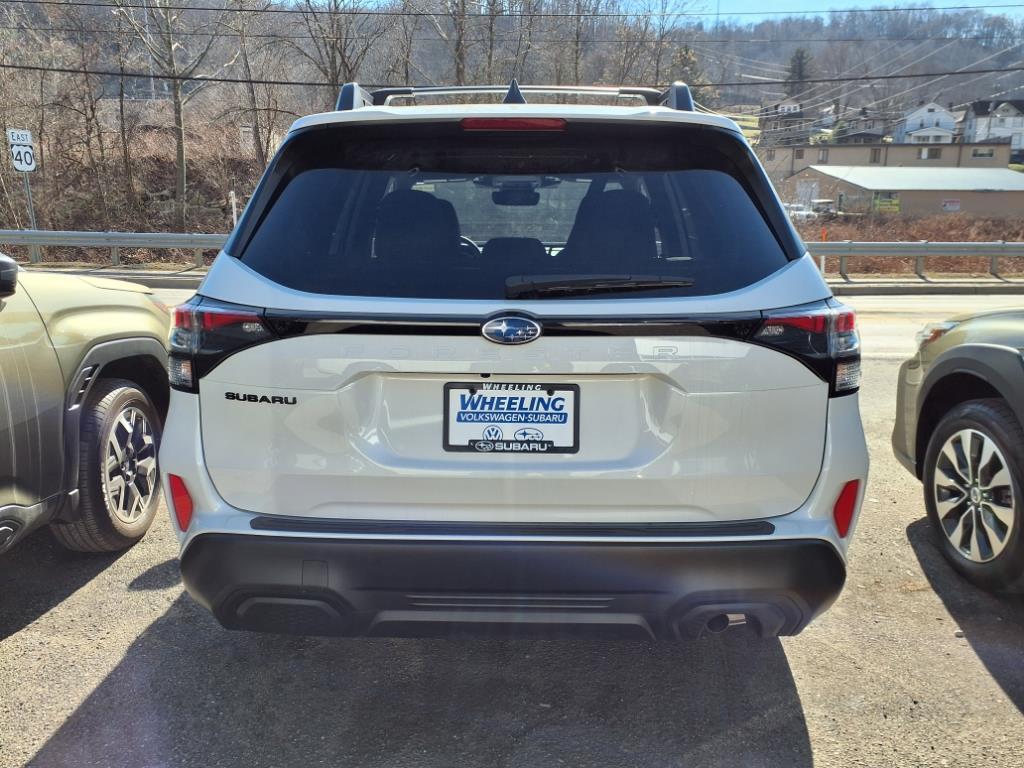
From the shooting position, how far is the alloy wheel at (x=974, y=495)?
3428 millimetres

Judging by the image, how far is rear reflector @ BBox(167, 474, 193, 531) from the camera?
2385 mm

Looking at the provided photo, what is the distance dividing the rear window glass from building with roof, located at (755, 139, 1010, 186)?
269 feet

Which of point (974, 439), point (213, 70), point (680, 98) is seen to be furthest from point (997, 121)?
point (680, 98)

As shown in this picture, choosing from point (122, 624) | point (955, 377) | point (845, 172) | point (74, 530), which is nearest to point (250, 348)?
point (122, 624)

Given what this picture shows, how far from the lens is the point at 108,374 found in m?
3.90

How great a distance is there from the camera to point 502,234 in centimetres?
259

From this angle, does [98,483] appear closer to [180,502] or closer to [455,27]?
[180,502]

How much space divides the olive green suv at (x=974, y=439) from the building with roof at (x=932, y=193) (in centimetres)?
5431

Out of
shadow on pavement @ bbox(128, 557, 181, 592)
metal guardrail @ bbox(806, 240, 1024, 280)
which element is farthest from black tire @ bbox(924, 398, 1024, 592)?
metal guardrail @ bbox(806, 240, 1024, 280)

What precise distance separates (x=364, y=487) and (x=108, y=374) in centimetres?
225

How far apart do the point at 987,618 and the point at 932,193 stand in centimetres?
6116

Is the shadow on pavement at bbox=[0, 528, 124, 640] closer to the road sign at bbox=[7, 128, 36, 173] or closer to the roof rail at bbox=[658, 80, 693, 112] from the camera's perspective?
the roof rail at bbox=[658, 80, 693, 112]

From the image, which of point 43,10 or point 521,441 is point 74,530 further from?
point 43,10

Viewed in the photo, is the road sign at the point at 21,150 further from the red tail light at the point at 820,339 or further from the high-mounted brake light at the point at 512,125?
the red tail light at the point at 820,339
